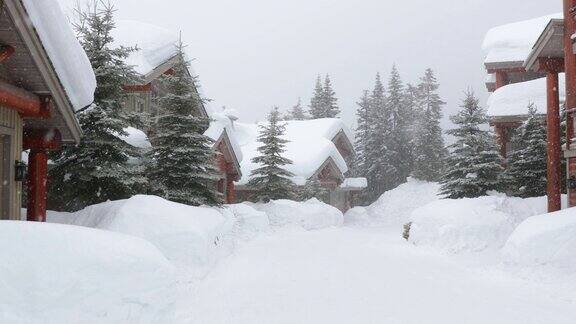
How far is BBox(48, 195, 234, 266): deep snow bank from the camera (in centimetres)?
950

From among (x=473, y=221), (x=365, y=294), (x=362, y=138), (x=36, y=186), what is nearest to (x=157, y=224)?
(x=36, y=186)

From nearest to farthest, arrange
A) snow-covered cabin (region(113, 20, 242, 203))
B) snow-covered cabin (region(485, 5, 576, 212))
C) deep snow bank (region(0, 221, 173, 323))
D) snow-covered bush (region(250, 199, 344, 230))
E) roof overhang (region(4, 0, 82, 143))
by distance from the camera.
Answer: deep snow bank (region(0, 221, 173, 323)) → roof overhang (region(4, 0, 82, 143)) → snow-covered cabin (region(485, 5, 576, 212)) → snow-covered cabin (region(113, 20, 242, 203)) → snow-covered bush (region(250, 199, 344, 230))

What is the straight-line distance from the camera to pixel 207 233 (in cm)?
1091

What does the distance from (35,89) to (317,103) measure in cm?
4545

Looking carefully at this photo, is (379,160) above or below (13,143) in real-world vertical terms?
above

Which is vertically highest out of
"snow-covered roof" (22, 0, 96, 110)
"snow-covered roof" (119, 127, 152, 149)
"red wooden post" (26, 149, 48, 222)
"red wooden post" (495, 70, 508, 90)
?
"red wooden post" (495, 70, 508, 90)

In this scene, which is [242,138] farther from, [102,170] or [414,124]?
[102,170]

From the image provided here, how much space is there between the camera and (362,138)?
48.8m

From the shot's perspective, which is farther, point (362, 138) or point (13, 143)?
point (362, 138)

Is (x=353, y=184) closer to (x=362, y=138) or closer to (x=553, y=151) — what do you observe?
(x=362, y=138)

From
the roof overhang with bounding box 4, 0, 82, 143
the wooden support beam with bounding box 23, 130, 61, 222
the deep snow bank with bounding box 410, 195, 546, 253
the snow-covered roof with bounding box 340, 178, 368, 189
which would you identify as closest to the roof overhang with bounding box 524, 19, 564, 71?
the deep snow bank with bounding box 410, 195, 546, 253

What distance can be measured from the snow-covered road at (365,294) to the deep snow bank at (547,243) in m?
0.57

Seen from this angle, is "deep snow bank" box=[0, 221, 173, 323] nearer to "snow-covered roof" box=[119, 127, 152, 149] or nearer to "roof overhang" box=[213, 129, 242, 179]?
"snow-covered roof" box=[119, 127, 152, 149]

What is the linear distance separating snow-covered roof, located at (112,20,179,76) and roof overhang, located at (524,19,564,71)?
510 inches
